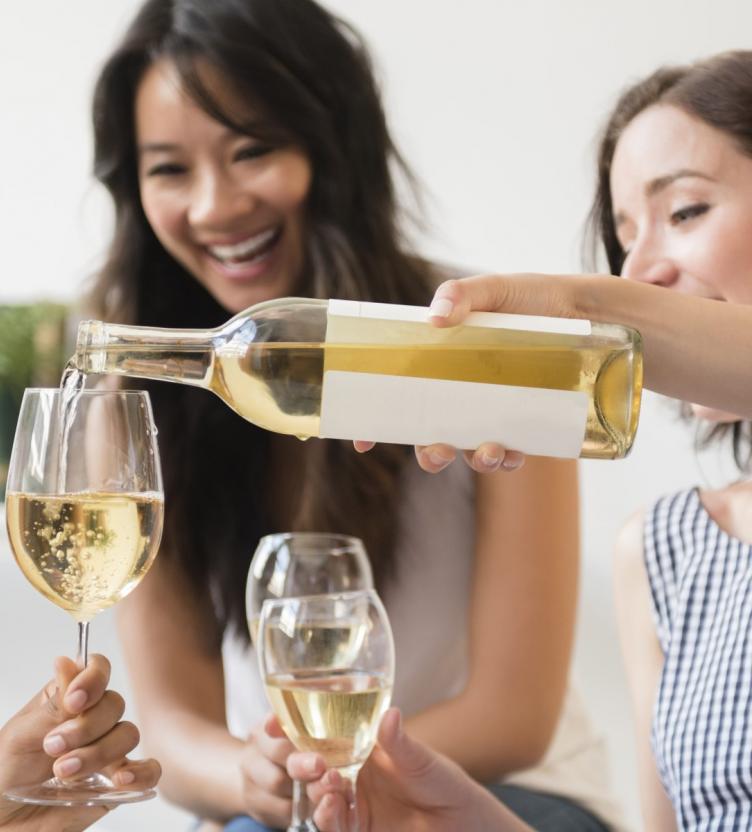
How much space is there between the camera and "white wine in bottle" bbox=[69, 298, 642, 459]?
0.95 m

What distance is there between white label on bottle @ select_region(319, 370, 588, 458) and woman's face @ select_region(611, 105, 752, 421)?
1.82ft

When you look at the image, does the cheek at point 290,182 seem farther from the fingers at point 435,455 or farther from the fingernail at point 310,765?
the fingernail at point 310,765

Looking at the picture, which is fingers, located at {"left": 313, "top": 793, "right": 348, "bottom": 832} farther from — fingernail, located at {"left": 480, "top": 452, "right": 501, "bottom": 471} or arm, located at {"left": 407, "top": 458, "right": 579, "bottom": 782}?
arm, located at {"left": 407, "top": 458, "right": 579, "bottom": 782}

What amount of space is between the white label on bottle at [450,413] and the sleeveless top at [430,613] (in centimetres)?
102

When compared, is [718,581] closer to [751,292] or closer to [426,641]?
[751,292]

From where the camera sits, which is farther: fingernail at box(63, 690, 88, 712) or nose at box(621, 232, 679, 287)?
nose at box(621, 232, 679, 287)

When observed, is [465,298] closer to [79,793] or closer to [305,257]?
[79,793]

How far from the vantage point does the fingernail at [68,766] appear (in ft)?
3.24

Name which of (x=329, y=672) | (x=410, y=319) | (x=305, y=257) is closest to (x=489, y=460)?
(x=410, y=319)

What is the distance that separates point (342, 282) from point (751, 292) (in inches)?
26.1

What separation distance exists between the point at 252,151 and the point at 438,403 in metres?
1.04

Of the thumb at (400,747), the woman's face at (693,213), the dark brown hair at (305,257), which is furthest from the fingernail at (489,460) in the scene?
the dark brown hair at (305,257)

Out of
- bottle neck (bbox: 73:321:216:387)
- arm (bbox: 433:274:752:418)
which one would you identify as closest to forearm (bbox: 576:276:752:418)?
arm (bbox: 433:274:752:418)

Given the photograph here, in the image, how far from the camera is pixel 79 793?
99 centimetres
